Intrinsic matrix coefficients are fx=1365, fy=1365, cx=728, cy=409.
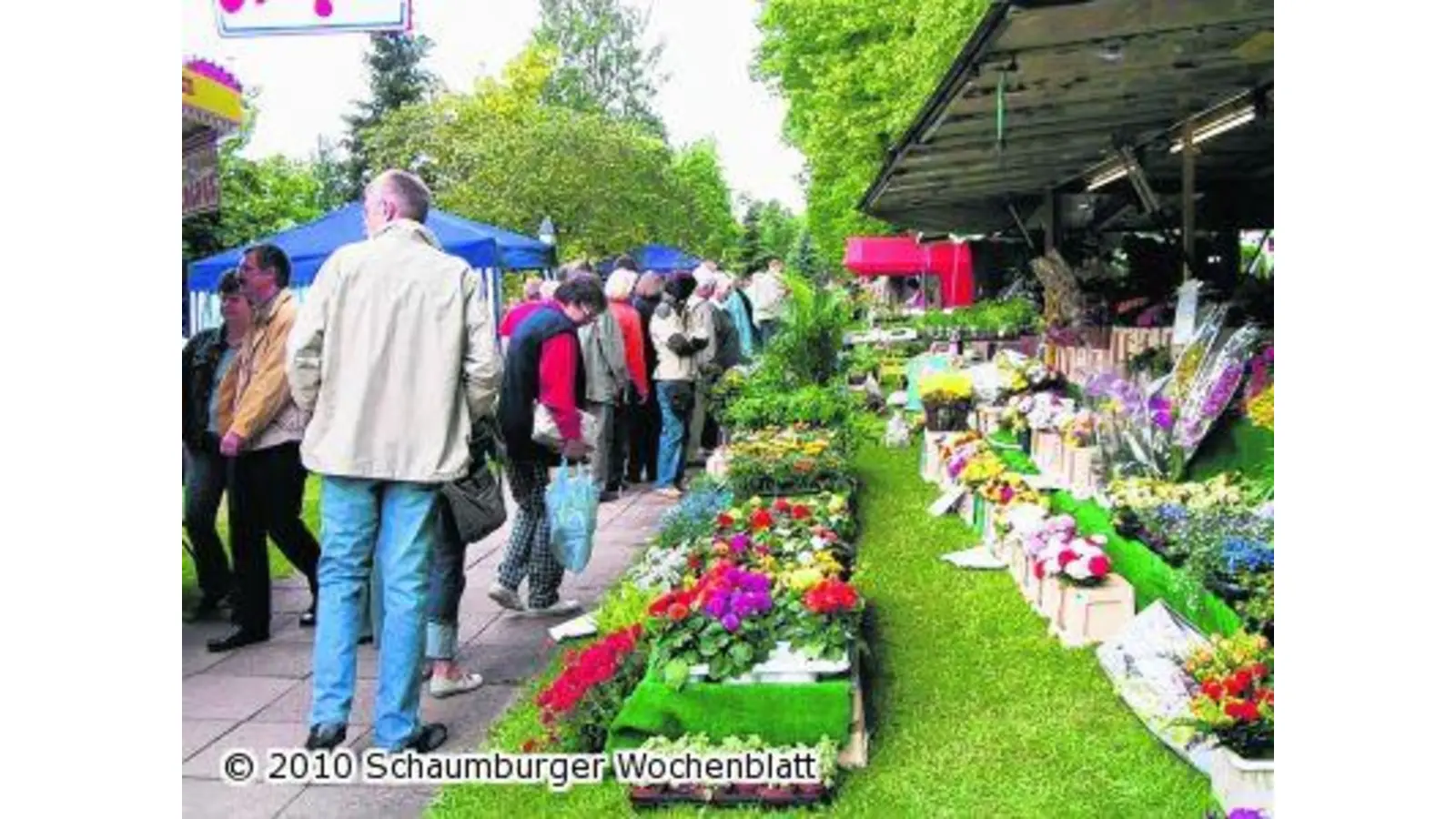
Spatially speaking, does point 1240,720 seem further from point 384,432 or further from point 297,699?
point 297,699

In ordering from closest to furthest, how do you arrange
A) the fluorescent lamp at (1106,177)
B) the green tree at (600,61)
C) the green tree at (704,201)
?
1. the fluorescent lamp at (1106,177)
2. the green tree at (600,61)
3. the green tree at (704,201)

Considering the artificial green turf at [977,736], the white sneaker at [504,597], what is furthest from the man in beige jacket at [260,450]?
the artificial green turf at [977,736]

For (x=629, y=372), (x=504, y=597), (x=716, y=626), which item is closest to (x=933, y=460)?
(x=629, y=372)

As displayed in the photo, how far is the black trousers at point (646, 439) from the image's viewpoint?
10695 mm

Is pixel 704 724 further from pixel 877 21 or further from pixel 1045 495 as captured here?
pixel 877 21

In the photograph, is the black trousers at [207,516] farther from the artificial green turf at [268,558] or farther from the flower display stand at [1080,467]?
the flower display stand at [1080,467]

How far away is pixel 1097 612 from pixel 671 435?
5.33m

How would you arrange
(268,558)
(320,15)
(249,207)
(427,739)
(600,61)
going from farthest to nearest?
(600,61), (249,207), (268,558), (427,739), (320,15)

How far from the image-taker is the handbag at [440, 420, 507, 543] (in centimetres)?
474

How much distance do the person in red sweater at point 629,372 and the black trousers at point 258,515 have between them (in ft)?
11.7

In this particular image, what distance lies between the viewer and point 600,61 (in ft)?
114

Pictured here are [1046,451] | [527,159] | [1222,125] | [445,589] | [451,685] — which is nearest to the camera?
[445,589]

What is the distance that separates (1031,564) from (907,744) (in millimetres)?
1858

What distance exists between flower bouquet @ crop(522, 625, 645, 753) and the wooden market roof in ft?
8.02
